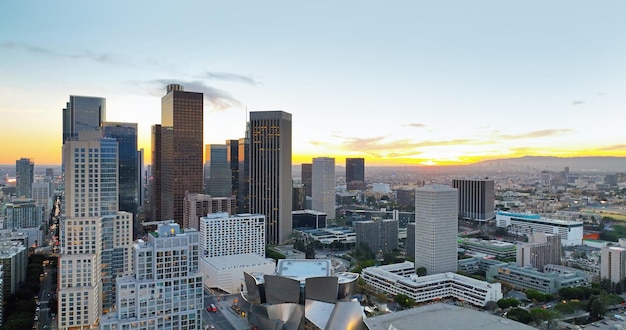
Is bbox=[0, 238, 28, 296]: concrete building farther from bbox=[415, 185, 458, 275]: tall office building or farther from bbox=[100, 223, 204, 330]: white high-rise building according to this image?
bbox=[415, 185, 458, 275]: tall office building

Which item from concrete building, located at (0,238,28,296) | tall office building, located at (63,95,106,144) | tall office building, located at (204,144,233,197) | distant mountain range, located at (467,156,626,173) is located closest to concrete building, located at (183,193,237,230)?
concrete building, located at (0,238,28,296)

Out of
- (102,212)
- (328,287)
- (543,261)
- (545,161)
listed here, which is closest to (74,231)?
(102,212)

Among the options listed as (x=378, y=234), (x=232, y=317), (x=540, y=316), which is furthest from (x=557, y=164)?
(x=232, y=317)

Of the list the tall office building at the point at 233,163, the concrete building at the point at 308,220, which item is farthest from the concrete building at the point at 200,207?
the tall office building at the point at 233,163

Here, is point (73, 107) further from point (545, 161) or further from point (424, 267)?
point (545, 161)

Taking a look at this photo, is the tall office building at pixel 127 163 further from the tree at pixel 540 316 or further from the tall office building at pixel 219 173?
the tree at pixel 540 316

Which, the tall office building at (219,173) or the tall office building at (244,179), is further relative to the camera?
the tall office building at (219,173)
